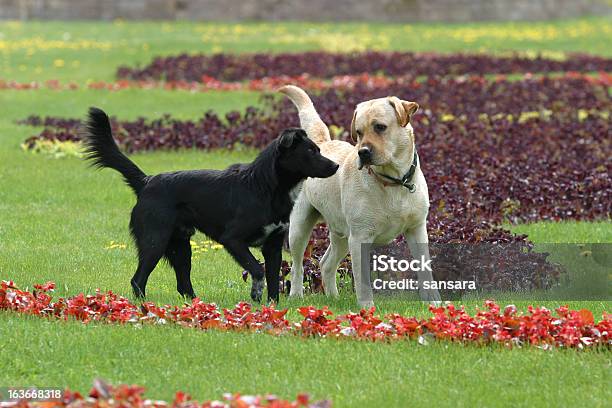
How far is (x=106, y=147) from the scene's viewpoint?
8.91 m

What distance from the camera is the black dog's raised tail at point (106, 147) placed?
8867mm

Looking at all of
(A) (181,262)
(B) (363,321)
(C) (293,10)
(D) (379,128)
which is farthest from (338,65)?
(B) (363,321)

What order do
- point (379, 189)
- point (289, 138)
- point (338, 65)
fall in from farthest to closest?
point (338, 65) < point (289, 138) < point (379, 189)

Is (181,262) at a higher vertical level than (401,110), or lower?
lower

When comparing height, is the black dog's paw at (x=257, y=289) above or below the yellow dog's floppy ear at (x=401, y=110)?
below

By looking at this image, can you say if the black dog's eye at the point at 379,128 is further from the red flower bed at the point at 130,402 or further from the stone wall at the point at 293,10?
the stone wall at the point at 293,10

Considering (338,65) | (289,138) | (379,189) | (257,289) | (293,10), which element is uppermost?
(293,10)

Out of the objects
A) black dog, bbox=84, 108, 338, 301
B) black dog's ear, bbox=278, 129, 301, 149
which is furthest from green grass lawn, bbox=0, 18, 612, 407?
black dog's ear, bbox=278, 129, 301, 149

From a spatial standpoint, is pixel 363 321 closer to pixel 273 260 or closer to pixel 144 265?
pixel 273 260

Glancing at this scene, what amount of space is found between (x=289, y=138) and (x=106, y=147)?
157cm

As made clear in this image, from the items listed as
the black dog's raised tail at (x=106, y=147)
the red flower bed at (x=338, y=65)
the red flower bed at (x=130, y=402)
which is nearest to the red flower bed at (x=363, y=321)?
the black dog's raised tail at (x=106, y=147)

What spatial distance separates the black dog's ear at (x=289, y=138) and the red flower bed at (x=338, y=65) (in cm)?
1532

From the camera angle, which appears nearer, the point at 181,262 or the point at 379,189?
the point at 379,189

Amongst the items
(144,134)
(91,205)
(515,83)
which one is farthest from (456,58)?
(91,205)
